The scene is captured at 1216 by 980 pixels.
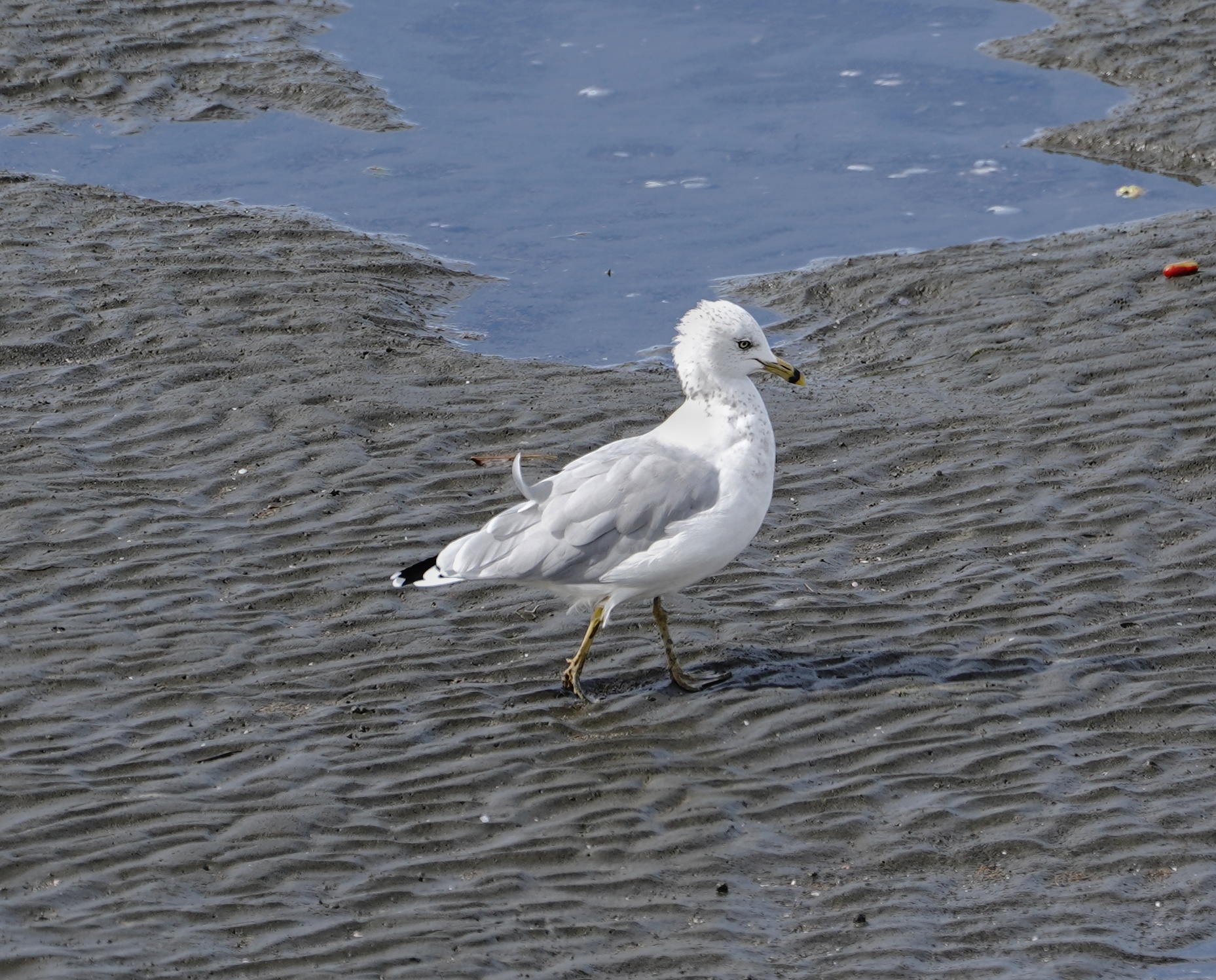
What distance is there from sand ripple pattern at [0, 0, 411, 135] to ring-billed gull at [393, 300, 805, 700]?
8.46m

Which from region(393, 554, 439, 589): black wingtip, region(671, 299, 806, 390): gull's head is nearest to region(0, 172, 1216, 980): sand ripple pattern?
region(393, 554, 439, 589): black wingtip

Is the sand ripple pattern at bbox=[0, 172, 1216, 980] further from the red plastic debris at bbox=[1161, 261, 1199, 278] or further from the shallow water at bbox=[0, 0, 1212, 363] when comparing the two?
the shallow water at bbox=[0, 0, 1212, 363]

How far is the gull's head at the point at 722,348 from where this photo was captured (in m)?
7.46

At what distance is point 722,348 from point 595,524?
3.32 feet

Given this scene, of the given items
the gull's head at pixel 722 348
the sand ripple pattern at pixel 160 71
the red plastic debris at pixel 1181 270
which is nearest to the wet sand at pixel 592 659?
the red plastic debris at pixel 1181 270

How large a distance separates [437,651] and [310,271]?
5000 mm

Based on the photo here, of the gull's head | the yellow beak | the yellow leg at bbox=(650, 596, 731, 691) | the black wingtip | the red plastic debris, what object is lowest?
the yellow leg at bbox=(650, 596, 731, 691)

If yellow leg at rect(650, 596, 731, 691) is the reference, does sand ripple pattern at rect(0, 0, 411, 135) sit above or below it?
above

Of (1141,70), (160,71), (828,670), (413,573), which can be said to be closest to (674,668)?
(828,670)

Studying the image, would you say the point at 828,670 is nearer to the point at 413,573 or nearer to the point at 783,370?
the point at 783,370

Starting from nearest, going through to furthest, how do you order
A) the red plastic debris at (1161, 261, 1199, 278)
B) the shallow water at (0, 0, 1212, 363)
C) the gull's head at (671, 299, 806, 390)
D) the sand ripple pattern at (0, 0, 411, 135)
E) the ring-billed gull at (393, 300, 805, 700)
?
1. the ring-billed gull at (393, 300, 805, 700)
2. the gull's head at (671, 299, 806, 390)
3. the red plastic debris at (1161, 261, 1199, 278)
4. the shallow water at (0, 0, 1212, 363)
5. the sand ripple pattern at (0, 0, 411, 135)

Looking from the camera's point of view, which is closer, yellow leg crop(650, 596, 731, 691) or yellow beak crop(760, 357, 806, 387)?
yellow leg crop(650, 596, 731, 691)

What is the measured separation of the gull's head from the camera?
7465 mm

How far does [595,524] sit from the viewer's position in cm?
723
